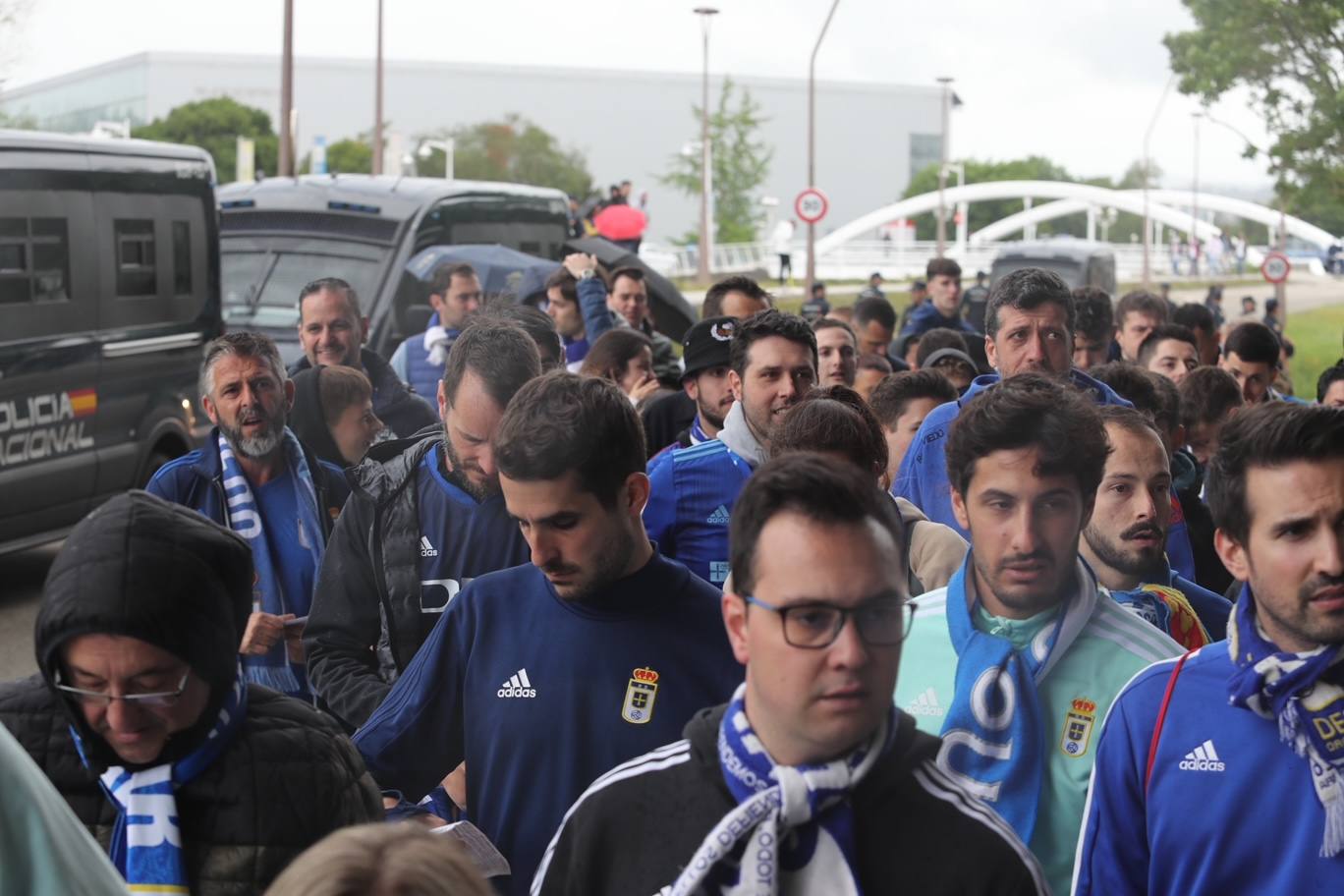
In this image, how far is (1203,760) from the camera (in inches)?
123

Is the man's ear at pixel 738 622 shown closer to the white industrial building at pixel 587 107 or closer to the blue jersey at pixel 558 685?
the blue jersey at pixel 558 685

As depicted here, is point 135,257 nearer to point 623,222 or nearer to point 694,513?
point 694,513

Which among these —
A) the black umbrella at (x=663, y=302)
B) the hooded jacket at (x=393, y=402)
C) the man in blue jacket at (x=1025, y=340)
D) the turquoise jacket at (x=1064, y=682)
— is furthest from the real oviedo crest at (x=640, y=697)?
the black umbrella at (x=663, y=302)

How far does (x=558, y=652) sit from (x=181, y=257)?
1081cm

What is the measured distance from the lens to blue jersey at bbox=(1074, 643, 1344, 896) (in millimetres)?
3043

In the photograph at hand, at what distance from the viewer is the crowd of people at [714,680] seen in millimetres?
2572

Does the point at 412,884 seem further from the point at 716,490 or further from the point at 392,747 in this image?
the point at 716,490

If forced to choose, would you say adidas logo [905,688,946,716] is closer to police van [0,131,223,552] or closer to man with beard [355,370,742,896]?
man with beard [355,370,742,896]

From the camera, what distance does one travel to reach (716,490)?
5680mm

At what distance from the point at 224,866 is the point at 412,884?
0.96 meters

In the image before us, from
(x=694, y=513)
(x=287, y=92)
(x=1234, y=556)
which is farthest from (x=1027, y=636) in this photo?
(x=287, y=92)

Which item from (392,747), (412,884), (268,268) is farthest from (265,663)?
(268,268)

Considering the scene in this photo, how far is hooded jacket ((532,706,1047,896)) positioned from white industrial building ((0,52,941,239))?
121m

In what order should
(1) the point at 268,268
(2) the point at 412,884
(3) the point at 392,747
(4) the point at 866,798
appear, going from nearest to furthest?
(2) the point at 412,884, (4) the point at 866,798, (3) the point at 392,747, (1) the point at 268,268
